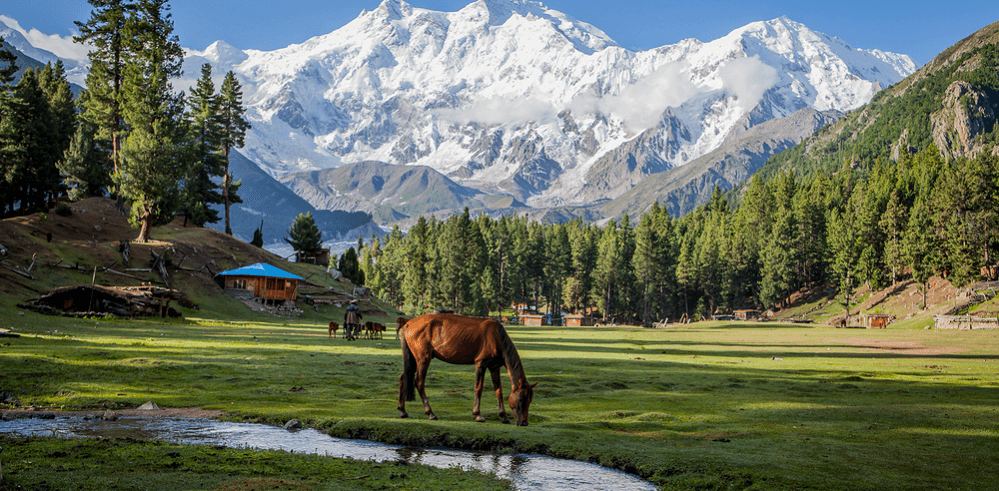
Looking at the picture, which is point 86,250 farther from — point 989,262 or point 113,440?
point 989,262

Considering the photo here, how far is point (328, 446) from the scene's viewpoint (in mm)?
12344

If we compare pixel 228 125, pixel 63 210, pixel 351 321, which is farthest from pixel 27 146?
pixel 351 321

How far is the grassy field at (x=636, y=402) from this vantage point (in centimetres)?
1108

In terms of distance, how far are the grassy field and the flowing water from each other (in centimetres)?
50

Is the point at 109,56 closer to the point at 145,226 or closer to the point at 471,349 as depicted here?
the point at 145,226

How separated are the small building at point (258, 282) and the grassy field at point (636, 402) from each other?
3931 cm

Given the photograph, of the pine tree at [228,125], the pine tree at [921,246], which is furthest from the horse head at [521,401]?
the pine tree at [228,125]

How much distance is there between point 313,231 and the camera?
11981 centimetres

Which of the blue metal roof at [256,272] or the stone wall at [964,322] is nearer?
the stone wall at [964,322]

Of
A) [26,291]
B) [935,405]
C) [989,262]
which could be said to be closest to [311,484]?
[935,405]

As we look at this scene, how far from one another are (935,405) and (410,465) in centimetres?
1538

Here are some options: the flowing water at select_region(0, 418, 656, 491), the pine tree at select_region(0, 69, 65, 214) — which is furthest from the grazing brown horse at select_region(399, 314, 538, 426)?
the pine tree at select_region(0, 69, 65, 214)

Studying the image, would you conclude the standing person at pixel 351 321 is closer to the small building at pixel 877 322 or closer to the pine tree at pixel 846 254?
the small building at pixel 877 322

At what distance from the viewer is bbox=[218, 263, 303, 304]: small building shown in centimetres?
7231
